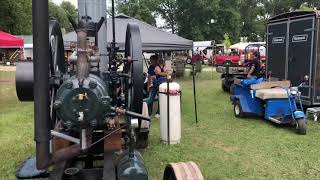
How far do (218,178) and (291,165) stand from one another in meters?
1.39

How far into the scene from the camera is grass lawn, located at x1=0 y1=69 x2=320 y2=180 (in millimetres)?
6414

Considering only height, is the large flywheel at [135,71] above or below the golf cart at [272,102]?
above

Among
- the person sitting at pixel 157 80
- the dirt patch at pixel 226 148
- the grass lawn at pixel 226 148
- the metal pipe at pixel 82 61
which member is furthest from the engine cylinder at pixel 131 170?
the person sitting at pixel 157 80

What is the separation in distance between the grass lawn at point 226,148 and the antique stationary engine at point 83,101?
2.20m

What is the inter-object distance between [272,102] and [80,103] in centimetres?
725

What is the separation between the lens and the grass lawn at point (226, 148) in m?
6.41

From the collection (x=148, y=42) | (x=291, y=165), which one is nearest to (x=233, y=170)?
(x=291, y=165)

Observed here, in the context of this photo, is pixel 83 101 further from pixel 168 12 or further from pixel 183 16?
pixel 168 12

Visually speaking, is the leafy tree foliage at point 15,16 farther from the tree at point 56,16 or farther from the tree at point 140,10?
the tree at point 140,10

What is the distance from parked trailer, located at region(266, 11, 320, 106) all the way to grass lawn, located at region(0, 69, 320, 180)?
1.71 meters

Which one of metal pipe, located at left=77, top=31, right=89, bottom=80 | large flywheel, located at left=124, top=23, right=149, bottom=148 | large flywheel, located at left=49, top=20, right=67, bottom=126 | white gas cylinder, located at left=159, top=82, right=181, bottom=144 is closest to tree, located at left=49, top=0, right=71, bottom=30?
large flywheel, located at left=49, top=20, right=67, bottom=126

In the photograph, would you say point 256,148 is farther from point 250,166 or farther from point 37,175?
point 37,175

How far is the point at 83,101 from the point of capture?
3.23m

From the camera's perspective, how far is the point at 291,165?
668 cm
